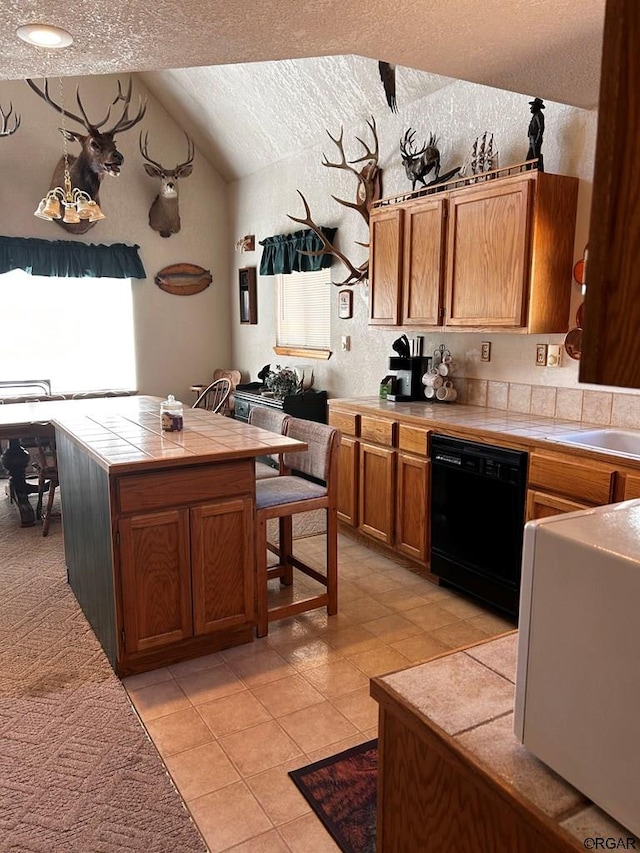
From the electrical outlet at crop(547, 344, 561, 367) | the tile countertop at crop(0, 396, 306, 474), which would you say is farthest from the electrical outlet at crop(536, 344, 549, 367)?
the tile countertop at crop(0, 396, 306, 474)

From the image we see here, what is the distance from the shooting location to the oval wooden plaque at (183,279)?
6.88m

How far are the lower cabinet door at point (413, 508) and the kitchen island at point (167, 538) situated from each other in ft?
3.38

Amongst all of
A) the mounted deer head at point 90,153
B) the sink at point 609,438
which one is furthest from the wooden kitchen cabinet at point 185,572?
the mounted deer head at point 90,153

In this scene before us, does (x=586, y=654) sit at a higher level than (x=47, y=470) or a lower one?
higher

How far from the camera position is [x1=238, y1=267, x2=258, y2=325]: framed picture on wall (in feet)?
22.2

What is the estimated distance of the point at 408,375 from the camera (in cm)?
420

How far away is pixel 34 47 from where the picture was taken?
234 cm

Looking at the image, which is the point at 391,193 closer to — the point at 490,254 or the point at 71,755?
the point at 490,254

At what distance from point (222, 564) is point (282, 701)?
612 millimetres

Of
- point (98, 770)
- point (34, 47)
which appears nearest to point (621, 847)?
point (98, 770)

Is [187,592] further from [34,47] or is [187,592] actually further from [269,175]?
[269,175]

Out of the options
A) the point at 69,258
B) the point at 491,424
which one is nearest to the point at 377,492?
the point at 491,424

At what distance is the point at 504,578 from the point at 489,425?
78cm

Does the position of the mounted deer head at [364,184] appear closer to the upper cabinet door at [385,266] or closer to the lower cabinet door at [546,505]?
the upper cabinet door at [385,266]
